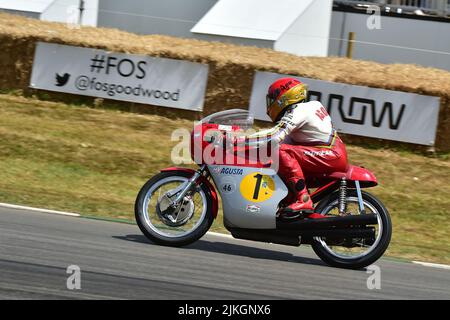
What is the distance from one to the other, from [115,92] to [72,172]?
264 centimetres

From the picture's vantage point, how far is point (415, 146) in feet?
41.8

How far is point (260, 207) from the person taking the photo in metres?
7.25

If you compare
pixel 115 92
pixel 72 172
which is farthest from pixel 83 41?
pixel 72 172

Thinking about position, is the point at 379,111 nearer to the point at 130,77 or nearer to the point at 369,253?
the point at 130,77

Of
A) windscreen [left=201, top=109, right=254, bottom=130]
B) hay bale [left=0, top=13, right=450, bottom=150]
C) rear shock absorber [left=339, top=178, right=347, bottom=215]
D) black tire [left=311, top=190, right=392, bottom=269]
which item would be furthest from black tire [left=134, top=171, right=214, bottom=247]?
hay bale [left=0, top=13, right=450, bottom=150]

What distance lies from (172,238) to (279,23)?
429 inches

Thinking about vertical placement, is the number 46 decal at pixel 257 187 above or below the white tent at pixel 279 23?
below

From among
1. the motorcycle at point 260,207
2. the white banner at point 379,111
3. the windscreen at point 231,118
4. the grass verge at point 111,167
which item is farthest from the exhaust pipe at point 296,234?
the white banner at point 379,111

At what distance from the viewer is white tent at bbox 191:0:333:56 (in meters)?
17.3

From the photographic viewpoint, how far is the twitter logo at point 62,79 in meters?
14.1

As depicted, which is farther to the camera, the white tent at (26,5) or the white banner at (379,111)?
the white tent at (26,5)

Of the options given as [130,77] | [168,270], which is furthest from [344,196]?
A: [130,77]

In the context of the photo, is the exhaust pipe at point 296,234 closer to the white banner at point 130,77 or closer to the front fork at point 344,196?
the front fork at point 344,196

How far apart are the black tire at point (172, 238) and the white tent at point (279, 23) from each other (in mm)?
10000
